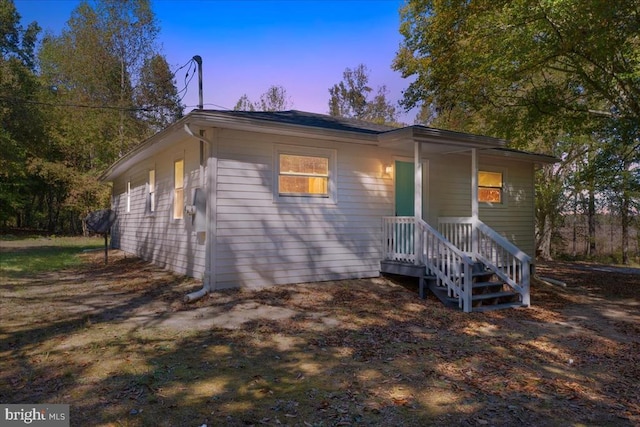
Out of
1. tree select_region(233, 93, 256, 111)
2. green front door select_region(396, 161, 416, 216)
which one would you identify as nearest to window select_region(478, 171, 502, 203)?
green front door select_region(396, 161, 416, 216)

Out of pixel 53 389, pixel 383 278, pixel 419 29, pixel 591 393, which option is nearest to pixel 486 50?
pixel 419 29

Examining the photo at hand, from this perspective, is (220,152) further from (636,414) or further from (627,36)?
(627,36)

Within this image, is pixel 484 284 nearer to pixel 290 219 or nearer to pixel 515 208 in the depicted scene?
pixel 290 219

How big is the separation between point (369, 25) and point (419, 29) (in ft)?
16.1

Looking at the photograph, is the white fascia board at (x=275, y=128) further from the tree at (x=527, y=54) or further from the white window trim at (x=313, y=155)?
the tree at (x=527, y=54)

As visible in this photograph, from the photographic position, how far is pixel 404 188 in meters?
8.70

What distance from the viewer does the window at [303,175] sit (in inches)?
289

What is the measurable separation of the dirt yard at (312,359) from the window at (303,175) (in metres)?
1.79

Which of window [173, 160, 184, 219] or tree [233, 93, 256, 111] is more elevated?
tree [233, 93, 256, 111]

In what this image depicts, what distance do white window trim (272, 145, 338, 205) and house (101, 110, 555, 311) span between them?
0.02m

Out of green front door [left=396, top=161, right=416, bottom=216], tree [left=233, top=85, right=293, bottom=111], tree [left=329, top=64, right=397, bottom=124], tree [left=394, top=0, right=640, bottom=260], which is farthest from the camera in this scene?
tree [left=329, top=64, right=397, bottom=124]

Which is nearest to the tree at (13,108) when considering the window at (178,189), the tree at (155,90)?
the tree at (155,90)

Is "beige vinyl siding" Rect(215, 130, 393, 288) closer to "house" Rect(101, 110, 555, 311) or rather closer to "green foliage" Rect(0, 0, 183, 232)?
"house" Rect(101, 110, 555, 311)

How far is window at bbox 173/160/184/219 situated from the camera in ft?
27.7
